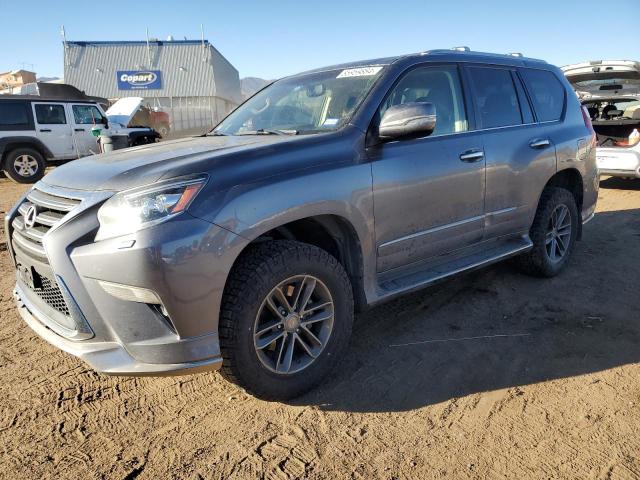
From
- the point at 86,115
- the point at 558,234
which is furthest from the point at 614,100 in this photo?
the point at 86,115

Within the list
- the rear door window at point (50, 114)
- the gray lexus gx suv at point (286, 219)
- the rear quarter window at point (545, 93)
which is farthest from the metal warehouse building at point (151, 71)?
the gray lexus gx suv at point (286, 219)

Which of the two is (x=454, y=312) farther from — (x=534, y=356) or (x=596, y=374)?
(x=596, y=374)

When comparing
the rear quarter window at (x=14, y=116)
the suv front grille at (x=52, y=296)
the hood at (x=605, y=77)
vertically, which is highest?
the rear quarter window at (x=14, y=116)

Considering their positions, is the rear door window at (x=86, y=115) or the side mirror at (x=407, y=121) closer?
the side mirror at (x=407, y=121)

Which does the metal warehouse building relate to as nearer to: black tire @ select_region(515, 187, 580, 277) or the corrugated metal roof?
the corrugated metal roof

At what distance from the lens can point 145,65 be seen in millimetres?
39438

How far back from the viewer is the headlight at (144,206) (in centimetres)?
213

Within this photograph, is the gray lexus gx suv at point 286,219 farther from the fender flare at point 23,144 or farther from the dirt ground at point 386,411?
the fender flare at point 23,144

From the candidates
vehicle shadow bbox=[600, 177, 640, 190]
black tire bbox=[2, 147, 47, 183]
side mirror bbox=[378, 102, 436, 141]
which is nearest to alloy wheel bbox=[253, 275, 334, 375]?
side mirror bbox=[378, 102, 436, 141]

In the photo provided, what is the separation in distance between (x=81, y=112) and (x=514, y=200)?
13.1 meters

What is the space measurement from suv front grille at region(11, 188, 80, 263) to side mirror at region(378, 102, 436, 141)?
1.71 m

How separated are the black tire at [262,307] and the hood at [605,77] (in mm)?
6762

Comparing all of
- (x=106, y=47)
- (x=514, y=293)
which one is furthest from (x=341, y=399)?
(x=106, y=47)

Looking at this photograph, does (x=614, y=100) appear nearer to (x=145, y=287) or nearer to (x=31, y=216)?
(x=145, y=287)
